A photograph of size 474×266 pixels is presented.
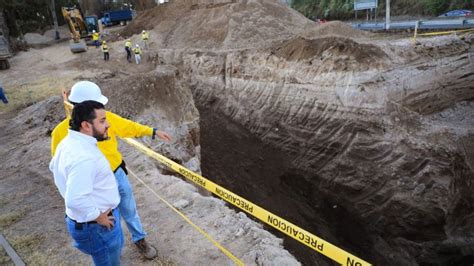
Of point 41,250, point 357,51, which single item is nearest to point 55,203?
point 41,250

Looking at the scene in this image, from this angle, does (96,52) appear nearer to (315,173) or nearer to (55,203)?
(315,173)

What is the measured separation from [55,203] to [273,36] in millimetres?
17943

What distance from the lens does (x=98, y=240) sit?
2.56m

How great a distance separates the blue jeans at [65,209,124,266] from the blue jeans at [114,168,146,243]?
693mm

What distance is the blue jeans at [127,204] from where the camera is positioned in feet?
11.2

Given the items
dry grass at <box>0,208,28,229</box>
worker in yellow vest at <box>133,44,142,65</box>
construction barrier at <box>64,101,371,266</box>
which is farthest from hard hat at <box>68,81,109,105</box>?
worker in yellow vest at <box>133,44,142,65</box>

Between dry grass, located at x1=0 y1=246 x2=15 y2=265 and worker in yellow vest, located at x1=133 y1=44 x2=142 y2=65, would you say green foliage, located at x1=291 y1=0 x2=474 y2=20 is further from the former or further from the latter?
dry grass, located at x1=0 y1=246 x2=15 y2=265

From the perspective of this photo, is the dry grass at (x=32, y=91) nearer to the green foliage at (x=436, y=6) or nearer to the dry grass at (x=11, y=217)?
the dry grass at (x=11, y=217)

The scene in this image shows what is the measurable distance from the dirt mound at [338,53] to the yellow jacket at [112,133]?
10419 mm

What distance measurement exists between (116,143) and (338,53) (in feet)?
36.8

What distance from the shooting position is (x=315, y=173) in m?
12.3

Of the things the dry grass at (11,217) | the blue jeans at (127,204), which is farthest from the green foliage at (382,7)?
the dry grass at (11,217)

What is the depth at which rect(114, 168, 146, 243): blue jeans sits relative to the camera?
11.2 feet

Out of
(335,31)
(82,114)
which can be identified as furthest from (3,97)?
(335,31)
